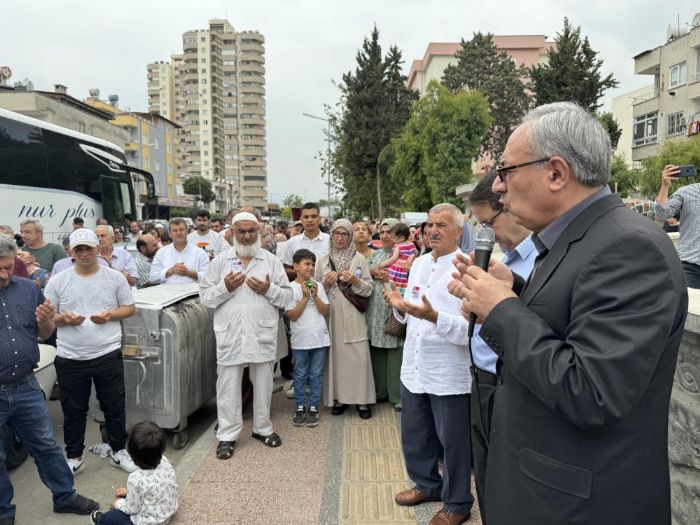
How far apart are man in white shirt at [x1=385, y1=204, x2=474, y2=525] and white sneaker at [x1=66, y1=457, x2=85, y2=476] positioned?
2.82 metres

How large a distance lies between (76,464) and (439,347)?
337 centimetres

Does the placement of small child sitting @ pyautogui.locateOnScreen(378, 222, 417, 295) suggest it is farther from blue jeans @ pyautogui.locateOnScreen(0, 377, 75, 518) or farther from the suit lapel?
the suit lapel

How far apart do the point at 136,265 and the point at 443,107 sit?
21.6 meters

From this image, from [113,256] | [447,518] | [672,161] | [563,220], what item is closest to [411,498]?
[447,518]

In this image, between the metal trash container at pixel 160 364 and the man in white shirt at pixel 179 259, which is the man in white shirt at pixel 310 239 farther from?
the metal trash container at pixel 160 364

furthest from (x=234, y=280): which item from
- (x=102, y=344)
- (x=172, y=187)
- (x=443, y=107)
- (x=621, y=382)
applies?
(x=172, y=187)

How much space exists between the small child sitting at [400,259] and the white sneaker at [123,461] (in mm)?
2875

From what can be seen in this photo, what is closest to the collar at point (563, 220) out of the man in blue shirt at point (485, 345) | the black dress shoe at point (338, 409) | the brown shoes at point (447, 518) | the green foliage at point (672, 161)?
the man in blue shirt at point (485, 345)

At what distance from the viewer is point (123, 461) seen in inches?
182

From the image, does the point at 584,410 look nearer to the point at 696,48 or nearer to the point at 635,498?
the point at 635,498

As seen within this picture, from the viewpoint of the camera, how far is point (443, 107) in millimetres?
26250

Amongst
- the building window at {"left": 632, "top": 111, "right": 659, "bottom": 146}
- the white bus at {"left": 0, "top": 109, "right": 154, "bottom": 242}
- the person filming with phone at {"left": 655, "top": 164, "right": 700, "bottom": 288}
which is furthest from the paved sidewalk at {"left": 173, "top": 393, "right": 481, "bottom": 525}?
the building window at {"left": 632, "top": 111, "right": 659, "bottom": 146}

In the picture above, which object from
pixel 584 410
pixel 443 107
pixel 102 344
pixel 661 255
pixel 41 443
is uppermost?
pixel 443 107

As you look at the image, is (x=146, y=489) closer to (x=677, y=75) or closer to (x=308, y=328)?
(x=308, y=328)
